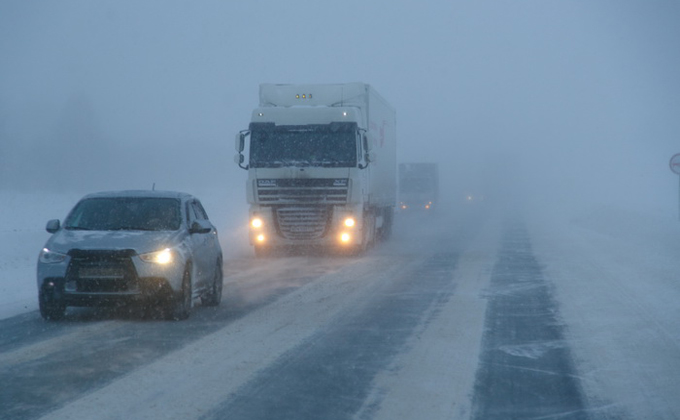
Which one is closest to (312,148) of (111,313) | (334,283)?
(334,283)

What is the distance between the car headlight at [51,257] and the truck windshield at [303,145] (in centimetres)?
1220

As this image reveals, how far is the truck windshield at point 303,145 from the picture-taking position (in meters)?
23.6

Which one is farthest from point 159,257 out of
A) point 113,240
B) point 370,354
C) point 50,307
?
point 370,354

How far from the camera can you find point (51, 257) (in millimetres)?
11633

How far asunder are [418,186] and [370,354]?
58.4 meters

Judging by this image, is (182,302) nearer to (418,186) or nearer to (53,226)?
(53,226)

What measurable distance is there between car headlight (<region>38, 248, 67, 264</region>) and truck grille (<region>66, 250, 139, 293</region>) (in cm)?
14

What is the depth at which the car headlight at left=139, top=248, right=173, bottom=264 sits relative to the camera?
11617 mm

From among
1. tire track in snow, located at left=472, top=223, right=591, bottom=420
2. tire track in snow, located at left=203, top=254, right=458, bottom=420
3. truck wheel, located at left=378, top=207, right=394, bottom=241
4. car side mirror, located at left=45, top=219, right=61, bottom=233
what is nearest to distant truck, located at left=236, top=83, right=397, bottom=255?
truck wheel, located at left=378, top=207, right=394, bottom=241

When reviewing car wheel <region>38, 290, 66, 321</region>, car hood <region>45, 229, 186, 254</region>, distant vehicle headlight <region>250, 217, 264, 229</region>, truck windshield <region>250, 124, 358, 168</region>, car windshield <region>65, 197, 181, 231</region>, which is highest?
truck windshield <region>250, 124, 358, 168</region>

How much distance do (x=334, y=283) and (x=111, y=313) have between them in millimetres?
5581

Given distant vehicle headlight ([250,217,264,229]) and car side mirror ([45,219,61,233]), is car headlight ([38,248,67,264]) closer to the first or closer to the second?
car side mirror ([45,219,61,233])

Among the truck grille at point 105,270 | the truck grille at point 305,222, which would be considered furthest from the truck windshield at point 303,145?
the truck grille at point 105,270

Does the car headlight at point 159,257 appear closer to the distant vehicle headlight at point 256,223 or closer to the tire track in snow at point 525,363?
the tire track in snow at point 525,363
